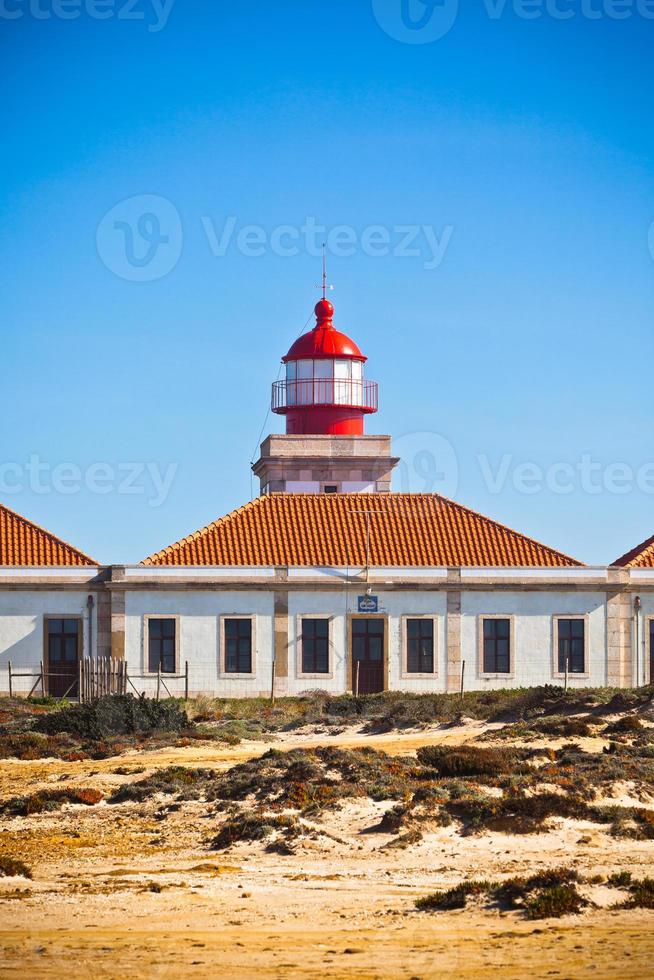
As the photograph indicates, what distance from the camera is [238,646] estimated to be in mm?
36938

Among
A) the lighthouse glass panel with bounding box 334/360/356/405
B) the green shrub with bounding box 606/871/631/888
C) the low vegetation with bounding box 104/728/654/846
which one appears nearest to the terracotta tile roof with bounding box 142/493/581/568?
the lighthouse glass panel with bounding box 334/360/356/405

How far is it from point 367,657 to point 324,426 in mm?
12290

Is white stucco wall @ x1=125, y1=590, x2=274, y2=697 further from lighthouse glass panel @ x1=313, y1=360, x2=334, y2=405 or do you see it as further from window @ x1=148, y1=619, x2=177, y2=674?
lighthouse glass panel @ x1=313, y1=360, x2=334, y2=405

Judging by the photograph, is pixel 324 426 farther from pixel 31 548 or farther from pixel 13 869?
pixel 13 869

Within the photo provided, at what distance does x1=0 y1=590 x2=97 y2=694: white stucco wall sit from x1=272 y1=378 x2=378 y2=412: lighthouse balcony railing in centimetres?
1290

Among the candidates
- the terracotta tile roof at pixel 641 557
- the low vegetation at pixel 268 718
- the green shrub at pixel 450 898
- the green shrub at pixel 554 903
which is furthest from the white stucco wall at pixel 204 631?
the green shrub at pixel 554 903

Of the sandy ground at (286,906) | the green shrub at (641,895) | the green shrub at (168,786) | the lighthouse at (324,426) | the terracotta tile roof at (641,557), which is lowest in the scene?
the sandy ground at (286,906)

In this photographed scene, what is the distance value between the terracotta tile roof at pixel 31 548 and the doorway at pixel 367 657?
661cm

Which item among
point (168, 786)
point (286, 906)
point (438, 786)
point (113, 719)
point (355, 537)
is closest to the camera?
point (286, 906)

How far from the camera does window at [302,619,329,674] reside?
3700 centimetres

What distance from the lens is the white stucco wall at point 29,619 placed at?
3678 centimetres

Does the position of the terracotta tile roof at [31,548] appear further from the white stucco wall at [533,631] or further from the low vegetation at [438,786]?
the low vegetation at [438,786]

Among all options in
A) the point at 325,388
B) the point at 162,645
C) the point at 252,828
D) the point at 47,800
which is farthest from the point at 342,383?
the point at 252,828

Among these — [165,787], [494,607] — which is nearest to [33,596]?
[494,607]
